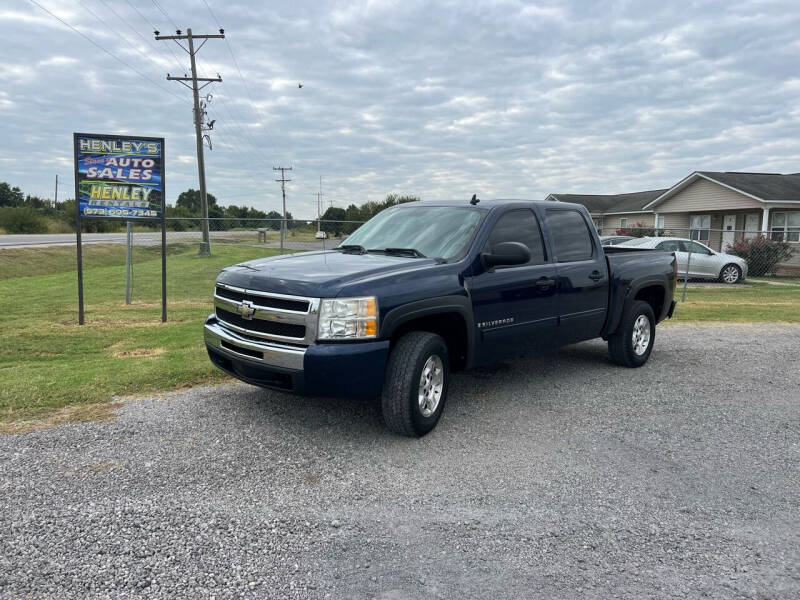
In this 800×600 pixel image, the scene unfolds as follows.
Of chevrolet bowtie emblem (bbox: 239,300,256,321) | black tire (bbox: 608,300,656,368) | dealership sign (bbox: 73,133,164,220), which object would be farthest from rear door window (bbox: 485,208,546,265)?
dealership sign (bbox: 73,133,164,220)

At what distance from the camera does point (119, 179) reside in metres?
9.70

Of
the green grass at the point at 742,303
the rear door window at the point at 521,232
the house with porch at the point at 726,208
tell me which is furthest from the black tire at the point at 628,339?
the house with porch at the point at 726,208

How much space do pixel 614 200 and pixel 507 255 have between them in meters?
39.6

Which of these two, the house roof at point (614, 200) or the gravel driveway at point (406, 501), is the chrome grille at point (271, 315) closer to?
the gravel driveway at point (406, 501)

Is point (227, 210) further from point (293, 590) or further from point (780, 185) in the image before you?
point (293, 590)

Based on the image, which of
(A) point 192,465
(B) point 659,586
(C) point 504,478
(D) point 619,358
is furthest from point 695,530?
(D) point 619,358

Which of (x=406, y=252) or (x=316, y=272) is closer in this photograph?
(x=316, y=272)

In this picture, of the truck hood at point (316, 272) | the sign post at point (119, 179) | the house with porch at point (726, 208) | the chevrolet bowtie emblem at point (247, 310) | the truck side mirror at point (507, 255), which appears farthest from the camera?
the house with porch at point (726, 208)

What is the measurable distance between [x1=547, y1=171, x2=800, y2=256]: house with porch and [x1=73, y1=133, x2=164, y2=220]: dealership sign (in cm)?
1750

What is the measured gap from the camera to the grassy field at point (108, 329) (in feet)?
18.3

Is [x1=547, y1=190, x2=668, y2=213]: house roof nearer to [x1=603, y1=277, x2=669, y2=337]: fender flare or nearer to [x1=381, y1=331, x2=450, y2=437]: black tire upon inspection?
[x1=603, y1=277, x2=669, y2=337]: fender flare

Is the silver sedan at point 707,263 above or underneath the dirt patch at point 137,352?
above

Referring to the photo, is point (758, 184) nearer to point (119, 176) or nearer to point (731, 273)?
point (731, 273)

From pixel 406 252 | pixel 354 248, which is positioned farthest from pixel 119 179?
pixel 406 252
